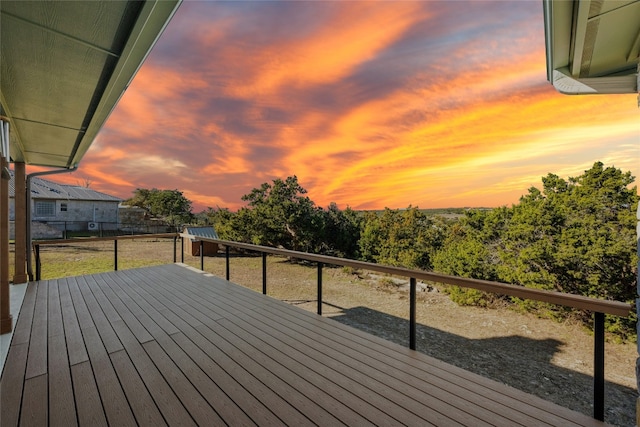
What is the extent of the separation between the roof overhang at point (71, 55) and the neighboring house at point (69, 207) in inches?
685

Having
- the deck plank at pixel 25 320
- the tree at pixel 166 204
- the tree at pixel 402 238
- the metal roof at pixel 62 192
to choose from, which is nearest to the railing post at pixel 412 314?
the deck plank at pixel 25 320

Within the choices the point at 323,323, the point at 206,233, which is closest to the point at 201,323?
the point at 323,323

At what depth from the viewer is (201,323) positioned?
293 centimetres

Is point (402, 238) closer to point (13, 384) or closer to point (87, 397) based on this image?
point (87, 397)

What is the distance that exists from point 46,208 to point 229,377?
80.7 feet

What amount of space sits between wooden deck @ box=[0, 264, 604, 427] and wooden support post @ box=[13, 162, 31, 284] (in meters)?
2.00

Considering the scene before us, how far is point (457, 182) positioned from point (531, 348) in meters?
6.71

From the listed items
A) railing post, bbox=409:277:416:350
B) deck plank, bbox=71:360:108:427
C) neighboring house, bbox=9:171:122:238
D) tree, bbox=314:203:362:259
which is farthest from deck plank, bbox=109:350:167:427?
neighboring house, bbox=9:171:122:238

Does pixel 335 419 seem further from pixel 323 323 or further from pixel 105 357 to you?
pixel 105 357

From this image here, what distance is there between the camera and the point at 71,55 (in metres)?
1.73

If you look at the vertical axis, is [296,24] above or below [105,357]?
above

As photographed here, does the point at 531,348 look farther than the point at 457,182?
No

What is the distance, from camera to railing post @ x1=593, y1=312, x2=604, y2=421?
1509mm

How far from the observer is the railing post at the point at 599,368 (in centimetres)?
151
